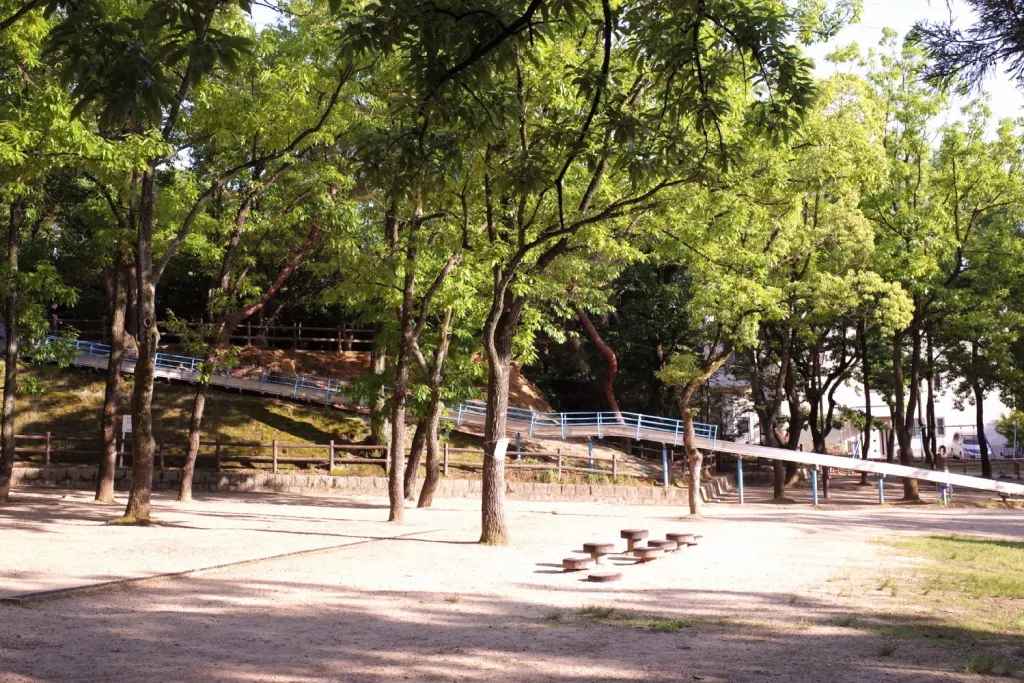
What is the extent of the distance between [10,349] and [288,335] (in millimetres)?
24629

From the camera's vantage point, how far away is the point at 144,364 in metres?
17.1

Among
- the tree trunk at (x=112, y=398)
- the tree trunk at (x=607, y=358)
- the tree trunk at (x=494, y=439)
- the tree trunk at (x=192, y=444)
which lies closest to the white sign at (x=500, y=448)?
the tree trunk at (x=494, y=439)

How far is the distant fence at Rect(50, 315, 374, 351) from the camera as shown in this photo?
41428mm

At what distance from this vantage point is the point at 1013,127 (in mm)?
28969

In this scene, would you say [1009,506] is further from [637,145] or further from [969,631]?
[637,145]

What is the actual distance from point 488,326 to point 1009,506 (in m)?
22.0

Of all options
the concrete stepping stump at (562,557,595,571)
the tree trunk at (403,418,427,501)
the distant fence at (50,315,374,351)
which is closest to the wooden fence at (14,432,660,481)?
the tree trunk at (403,418,427,501)

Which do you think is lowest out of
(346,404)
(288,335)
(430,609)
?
(430,609)

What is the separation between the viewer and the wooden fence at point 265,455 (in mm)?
29109

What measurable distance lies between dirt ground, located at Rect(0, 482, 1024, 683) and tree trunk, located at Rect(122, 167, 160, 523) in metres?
0.82

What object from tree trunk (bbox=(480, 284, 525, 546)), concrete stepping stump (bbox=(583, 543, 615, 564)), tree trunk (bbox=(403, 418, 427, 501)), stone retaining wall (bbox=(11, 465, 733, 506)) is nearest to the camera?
concrete stepping stump (bbox=(583, 543, 615, 564))

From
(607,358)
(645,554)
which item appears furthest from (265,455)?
(645,554)

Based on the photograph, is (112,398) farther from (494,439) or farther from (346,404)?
(346,404)

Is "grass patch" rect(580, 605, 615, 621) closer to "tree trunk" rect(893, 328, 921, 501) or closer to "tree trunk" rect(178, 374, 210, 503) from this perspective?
"tree trunk" rect(178, 374, 210, 503)
